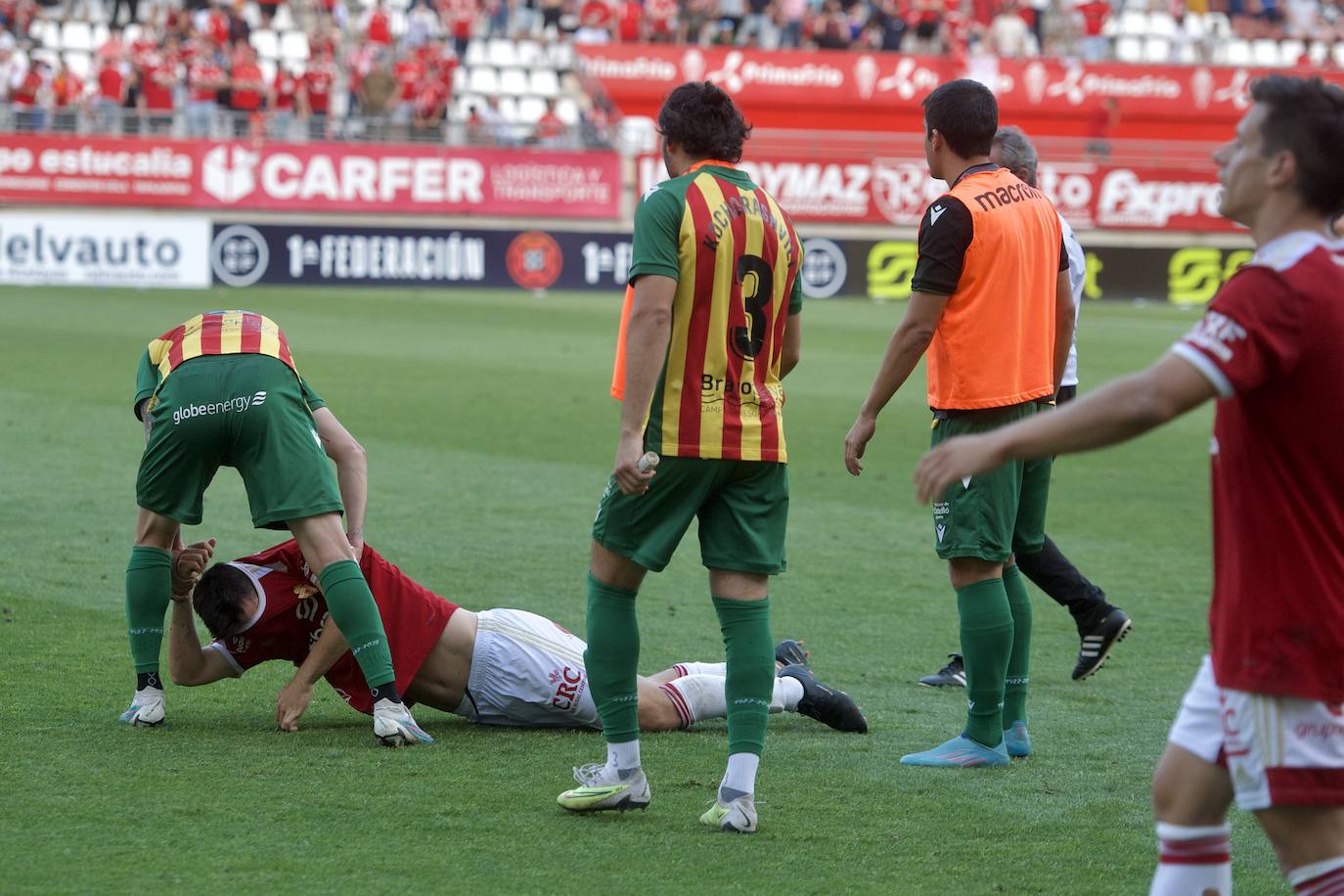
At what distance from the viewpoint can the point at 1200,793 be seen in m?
2.97

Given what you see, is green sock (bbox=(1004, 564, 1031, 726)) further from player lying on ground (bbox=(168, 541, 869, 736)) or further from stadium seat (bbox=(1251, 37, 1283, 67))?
stadium seat (bbox=(1251, 37, 1283, 67))

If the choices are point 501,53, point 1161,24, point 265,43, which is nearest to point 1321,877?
point 265,43

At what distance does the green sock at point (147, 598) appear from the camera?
17.5 feet

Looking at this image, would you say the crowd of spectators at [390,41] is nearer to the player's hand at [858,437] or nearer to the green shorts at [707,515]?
the player's hand at [858,437]

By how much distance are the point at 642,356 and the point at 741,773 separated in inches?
44.3

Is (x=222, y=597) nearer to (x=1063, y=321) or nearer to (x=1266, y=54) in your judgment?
(x=1063, y=321)

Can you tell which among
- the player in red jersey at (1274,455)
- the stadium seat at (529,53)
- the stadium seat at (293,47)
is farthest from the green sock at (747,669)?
the stadium seat at (529,53)

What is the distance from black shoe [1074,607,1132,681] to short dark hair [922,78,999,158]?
6.95 ft

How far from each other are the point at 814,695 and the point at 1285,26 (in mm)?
36521

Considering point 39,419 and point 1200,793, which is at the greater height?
point 1200,793

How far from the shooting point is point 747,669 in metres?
4.55

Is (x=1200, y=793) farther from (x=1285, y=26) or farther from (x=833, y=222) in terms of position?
(x=1285, y=26)

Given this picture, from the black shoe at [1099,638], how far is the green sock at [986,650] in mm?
1347

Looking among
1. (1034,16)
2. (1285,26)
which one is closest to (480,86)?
(1034,16)
